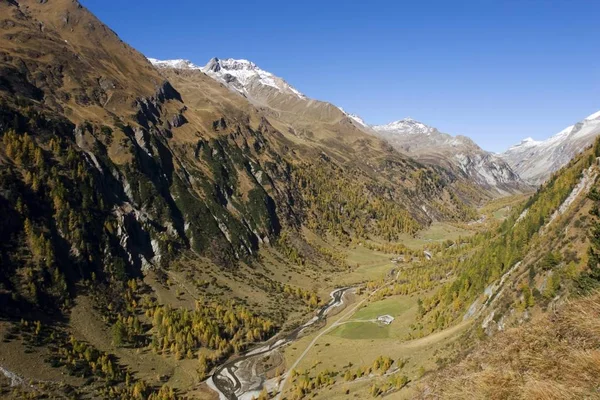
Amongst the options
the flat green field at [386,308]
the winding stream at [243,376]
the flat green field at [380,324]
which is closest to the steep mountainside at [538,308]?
the flat green field at [380,324]

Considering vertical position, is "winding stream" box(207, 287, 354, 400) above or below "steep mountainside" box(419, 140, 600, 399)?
below

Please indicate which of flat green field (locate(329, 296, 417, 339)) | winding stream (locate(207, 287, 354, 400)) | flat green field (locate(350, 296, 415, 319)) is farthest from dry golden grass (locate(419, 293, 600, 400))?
flat green field (locate(350, 296, 415, 319))

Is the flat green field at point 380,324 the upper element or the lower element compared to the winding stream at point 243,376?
lower

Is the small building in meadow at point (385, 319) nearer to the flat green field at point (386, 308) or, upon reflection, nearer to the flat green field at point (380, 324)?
the flat green field at point (380, 324)

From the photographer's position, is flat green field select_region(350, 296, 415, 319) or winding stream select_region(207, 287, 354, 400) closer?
winding stream select_region(207, 287, 354, 400)

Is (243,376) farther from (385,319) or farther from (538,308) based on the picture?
(538,308)

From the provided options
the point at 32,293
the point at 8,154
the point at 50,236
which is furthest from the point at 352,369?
the point at 8,154

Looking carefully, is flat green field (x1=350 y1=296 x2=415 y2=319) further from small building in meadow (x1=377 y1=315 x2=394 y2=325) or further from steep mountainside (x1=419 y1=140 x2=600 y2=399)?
steep mountainside (x1=419 y1=140 x2=600 y2=399)

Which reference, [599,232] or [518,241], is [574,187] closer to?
[518,241]
